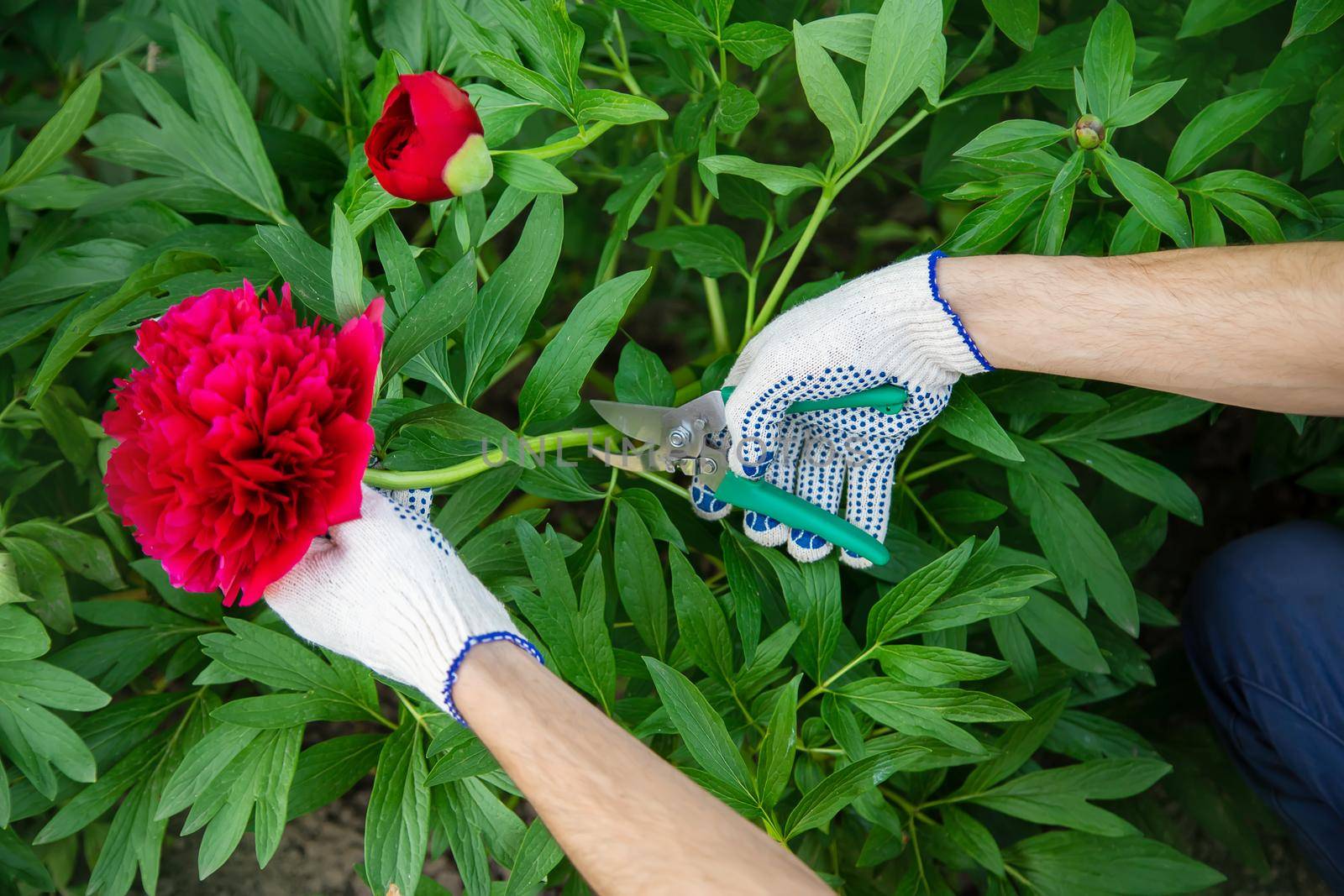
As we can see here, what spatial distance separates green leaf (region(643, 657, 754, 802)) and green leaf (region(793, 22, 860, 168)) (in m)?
0.45

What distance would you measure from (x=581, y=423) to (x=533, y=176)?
253 millimetres

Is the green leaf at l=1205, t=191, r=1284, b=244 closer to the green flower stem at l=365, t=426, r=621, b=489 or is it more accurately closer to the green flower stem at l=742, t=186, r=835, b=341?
the green flower stem at l=742, t=186, r=835, b=341

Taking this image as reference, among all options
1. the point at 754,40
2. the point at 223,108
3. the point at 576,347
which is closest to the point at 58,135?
the point at 223,108

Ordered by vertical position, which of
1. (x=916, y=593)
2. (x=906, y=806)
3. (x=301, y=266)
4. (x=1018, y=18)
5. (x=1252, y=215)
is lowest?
(x=906, y=806)

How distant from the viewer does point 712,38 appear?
85cm

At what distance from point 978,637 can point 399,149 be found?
823 millimetres

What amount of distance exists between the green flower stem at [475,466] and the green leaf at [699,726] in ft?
0.68

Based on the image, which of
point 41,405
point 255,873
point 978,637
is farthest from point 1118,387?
point 255,873

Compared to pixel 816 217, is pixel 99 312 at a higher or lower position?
lower

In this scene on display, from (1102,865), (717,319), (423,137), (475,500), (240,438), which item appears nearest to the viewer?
(240,438)

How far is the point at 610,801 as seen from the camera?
63 centimetres

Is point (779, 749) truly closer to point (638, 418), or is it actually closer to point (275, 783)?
point (638, 418)

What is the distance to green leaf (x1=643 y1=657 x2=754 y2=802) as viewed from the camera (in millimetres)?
737

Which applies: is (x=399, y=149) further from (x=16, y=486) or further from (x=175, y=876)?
(x=175, y=876)
